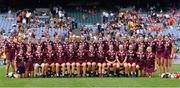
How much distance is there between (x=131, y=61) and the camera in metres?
22.3

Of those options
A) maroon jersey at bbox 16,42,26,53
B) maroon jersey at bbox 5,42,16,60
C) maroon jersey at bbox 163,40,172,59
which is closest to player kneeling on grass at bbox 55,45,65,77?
maroon jersey at bbox 16,42,26,53

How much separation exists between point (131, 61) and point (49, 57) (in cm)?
307

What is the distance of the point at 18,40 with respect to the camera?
2372 cm

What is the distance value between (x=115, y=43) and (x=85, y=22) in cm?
1786

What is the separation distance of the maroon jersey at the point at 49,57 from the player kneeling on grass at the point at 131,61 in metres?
2.80

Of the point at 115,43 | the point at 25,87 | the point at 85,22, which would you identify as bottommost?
→ the point at 25,87

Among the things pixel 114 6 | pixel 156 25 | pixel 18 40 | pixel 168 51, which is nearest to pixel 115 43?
pixel 168 51

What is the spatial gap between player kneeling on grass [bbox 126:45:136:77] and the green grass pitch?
28.3 inches

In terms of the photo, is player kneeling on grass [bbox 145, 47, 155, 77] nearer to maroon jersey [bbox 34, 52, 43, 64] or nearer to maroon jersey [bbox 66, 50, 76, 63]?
maroon jersey [bbox 66, 50, 76, 63]

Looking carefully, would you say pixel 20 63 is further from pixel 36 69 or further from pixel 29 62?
pixel 36 69

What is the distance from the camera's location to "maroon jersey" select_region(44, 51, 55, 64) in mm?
22266

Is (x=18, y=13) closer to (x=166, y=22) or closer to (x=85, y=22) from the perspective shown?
(x=85, y=22)

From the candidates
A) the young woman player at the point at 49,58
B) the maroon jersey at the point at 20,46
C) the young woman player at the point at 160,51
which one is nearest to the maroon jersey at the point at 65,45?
the young woman player at the point at 49,58

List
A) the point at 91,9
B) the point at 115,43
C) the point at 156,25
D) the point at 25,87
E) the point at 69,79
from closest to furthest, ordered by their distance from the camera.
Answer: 1. the point at 25,87
2. the point at 69,79
3. the point at 115,43
4. the point at 156,25
5. the point at 91,9
